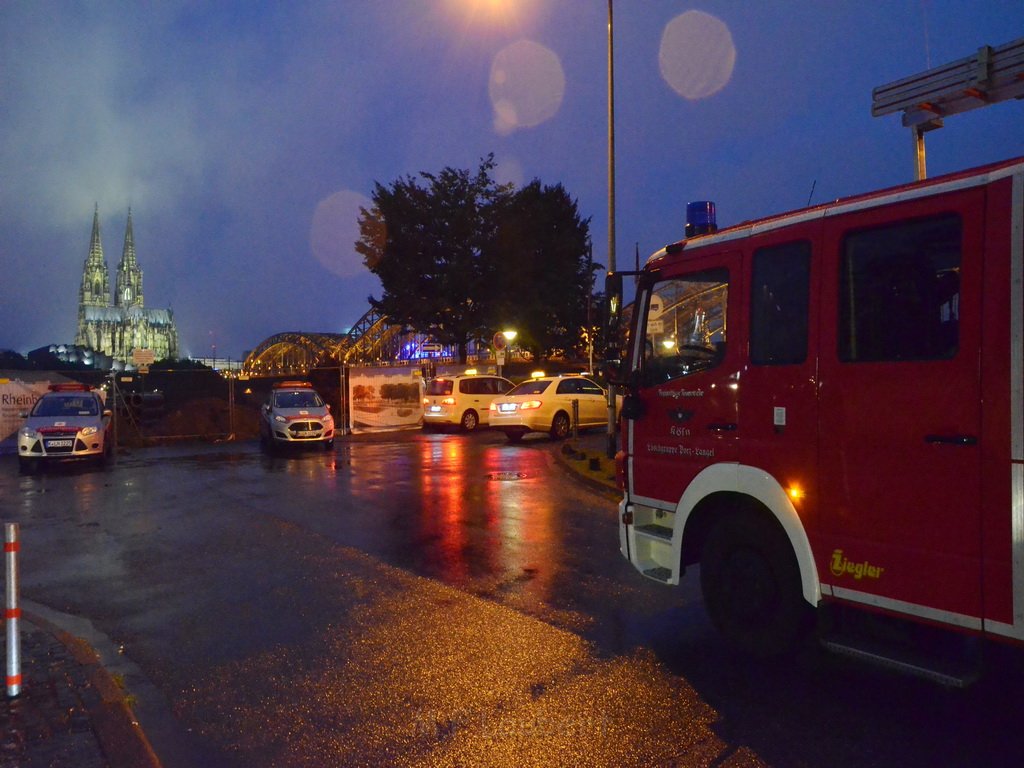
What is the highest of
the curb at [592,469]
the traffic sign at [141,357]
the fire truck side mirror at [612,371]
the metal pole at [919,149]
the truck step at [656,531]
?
the metal pole at [919,149]

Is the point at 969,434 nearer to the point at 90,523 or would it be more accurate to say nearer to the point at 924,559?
the point at 924,559

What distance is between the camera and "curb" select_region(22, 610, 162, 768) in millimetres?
4004

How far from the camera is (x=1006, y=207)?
3.91 meters

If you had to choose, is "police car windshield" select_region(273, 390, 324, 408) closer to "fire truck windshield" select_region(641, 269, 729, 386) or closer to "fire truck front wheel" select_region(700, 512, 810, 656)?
"fire truck windshield" select_region(641, 269, 729, 386)

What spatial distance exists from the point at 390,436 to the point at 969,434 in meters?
22.7

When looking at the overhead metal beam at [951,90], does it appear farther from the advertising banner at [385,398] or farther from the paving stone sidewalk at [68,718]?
the advertising banner at [385,398]

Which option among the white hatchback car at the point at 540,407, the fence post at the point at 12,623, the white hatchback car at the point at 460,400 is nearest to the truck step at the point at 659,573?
the fence post at the point at 12,623

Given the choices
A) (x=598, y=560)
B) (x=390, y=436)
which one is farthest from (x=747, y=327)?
(x=390, y=436)

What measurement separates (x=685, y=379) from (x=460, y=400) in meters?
20.0

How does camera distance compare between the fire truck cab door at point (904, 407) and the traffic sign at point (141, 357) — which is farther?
the traffic sign at point (141, 357)

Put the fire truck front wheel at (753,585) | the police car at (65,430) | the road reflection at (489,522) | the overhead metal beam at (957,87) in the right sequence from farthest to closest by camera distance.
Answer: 1. the police car at (65,430)
2. the road reflection at (489,522)
3. the overhead metal beam at (957,87)
4. the fire truck front wheel at (753,585)

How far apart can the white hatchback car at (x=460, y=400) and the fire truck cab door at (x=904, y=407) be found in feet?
69.1

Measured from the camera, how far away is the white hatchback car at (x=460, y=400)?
83.7 ft

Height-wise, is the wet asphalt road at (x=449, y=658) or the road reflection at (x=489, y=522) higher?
the road reflection at (x=489, y=522)
